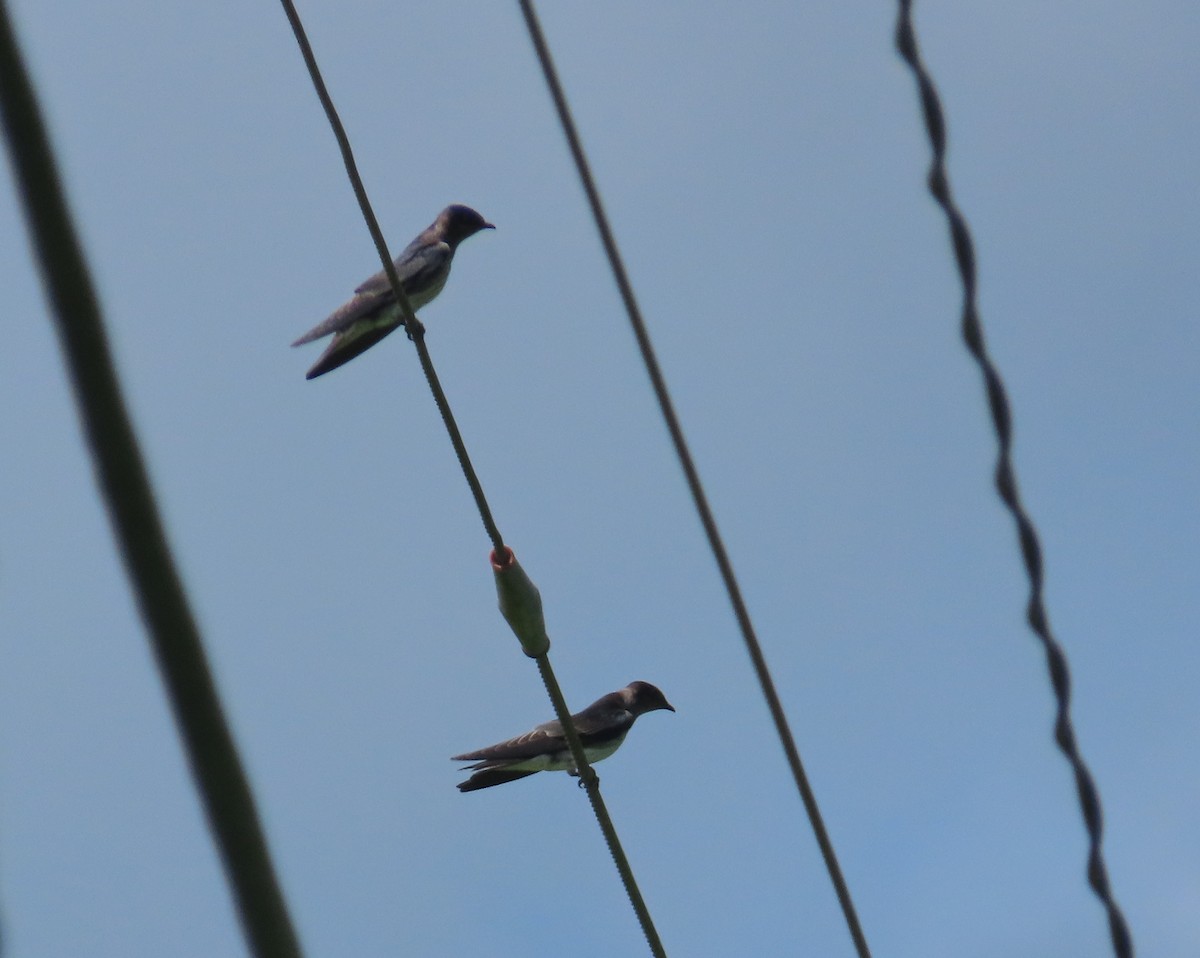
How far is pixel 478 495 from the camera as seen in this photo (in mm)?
4273

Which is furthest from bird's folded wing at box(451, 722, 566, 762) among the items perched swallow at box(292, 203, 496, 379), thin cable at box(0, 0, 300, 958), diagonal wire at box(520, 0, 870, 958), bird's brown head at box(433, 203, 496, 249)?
thin cable at box(0, 0, 300, 958)

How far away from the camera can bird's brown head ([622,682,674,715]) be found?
36.4ft

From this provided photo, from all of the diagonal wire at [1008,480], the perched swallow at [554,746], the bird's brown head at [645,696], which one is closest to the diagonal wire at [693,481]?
the diagonal wire at [1008,480]

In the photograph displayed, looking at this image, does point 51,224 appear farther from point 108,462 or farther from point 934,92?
point 934,92

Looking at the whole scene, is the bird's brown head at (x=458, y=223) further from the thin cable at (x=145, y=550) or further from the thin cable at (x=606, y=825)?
the thin cable at (x=145, y=550)

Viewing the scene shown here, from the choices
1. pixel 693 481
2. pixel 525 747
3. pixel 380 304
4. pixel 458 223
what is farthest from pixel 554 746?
pixel 693 481

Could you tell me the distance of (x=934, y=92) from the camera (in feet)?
9.64

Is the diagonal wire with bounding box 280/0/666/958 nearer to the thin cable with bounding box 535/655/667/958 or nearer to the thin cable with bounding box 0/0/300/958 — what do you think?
the thin cable with bounding box 535/655/667/958

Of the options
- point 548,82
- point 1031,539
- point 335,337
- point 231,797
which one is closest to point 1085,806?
point 1031,539

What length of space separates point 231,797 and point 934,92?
2203 mm

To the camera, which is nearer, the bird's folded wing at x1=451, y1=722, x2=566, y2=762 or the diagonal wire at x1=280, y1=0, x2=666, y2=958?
the diagonal wire at x1=280, y1=0, x2=666, y2=958

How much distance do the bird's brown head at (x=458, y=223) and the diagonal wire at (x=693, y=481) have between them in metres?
8.26

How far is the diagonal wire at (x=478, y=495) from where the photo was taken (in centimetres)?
400

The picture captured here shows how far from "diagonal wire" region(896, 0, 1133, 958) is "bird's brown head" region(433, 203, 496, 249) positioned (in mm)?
8552
